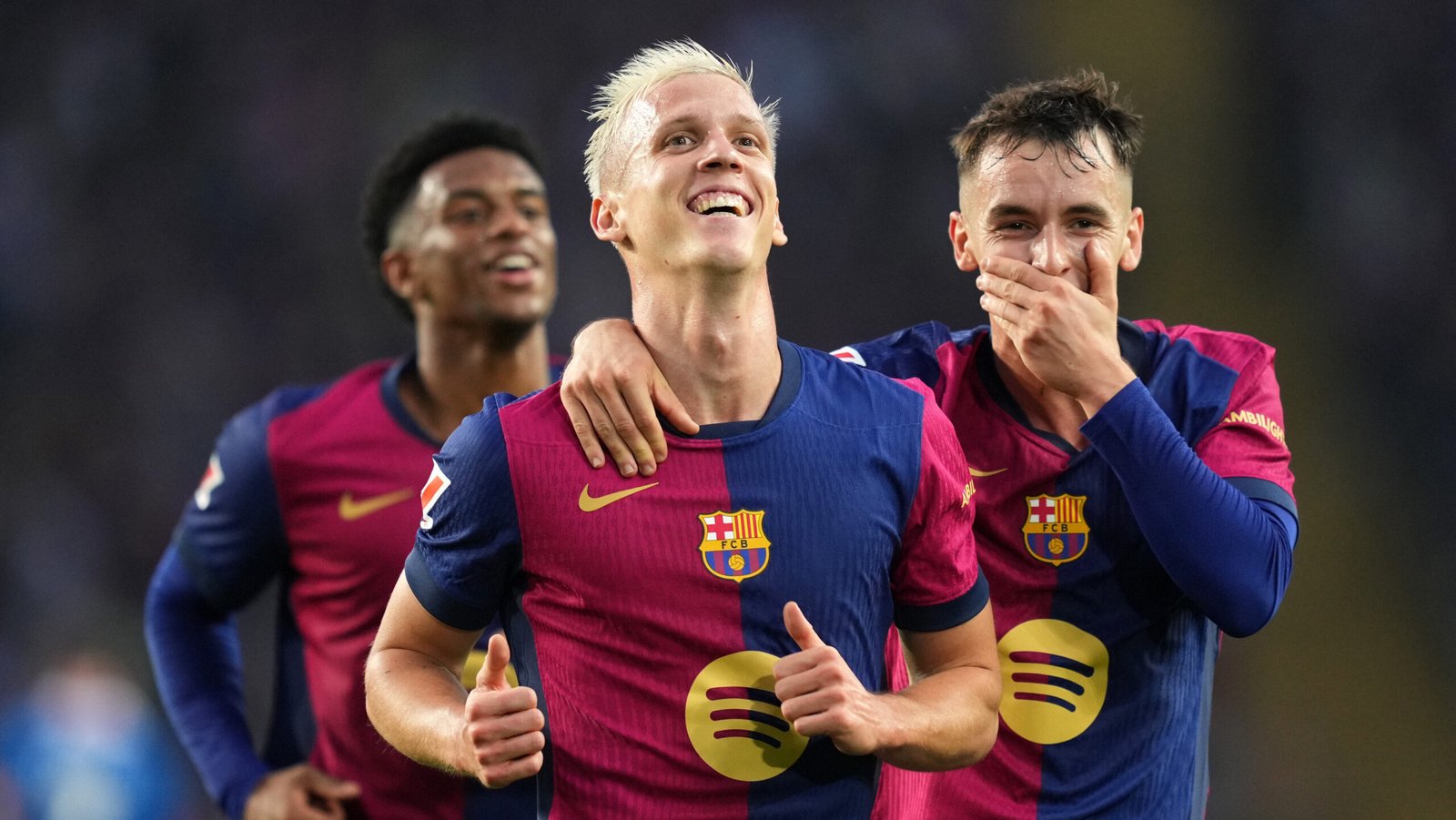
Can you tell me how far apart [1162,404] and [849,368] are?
0.70m

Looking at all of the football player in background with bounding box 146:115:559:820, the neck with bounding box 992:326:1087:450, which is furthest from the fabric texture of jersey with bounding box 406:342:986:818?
the football player in background with bounding box 146:115:559:820

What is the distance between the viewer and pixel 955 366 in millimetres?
2783

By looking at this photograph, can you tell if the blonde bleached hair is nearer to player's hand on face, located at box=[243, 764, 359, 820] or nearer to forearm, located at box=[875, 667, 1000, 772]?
forearm, located at box=[875, 667, 1000, 772]

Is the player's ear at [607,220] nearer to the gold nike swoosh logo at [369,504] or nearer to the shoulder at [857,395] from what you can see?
the shoulder at [857,395]

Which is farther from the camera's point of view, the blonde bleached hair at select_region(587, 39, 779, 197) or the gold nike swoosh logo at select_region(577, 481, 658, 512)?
the blonde bleached hair at select_region(587, 39, 779, 197)

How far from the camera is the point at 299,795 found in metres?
3.49

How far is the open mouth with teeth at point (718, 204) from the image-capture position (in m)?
2.21

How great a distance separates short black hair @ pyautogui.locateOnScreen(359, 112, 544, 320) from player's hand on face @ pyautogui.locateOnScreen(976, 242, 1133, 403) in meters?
2.09

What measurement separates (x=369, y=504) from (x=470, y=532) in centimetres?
164

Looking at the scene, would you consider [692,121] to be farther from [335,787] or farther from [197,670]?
[197,670]

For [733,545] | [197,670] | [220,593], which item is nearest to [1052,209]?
[733,545]

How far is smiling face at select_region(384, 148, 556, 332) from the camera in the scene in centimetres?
388

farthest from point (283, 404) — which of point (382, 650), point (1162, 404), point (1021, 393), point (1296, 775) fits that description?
point (1296, 775)

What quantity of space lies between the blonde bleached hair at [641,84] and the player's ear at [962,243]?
0.51 m
